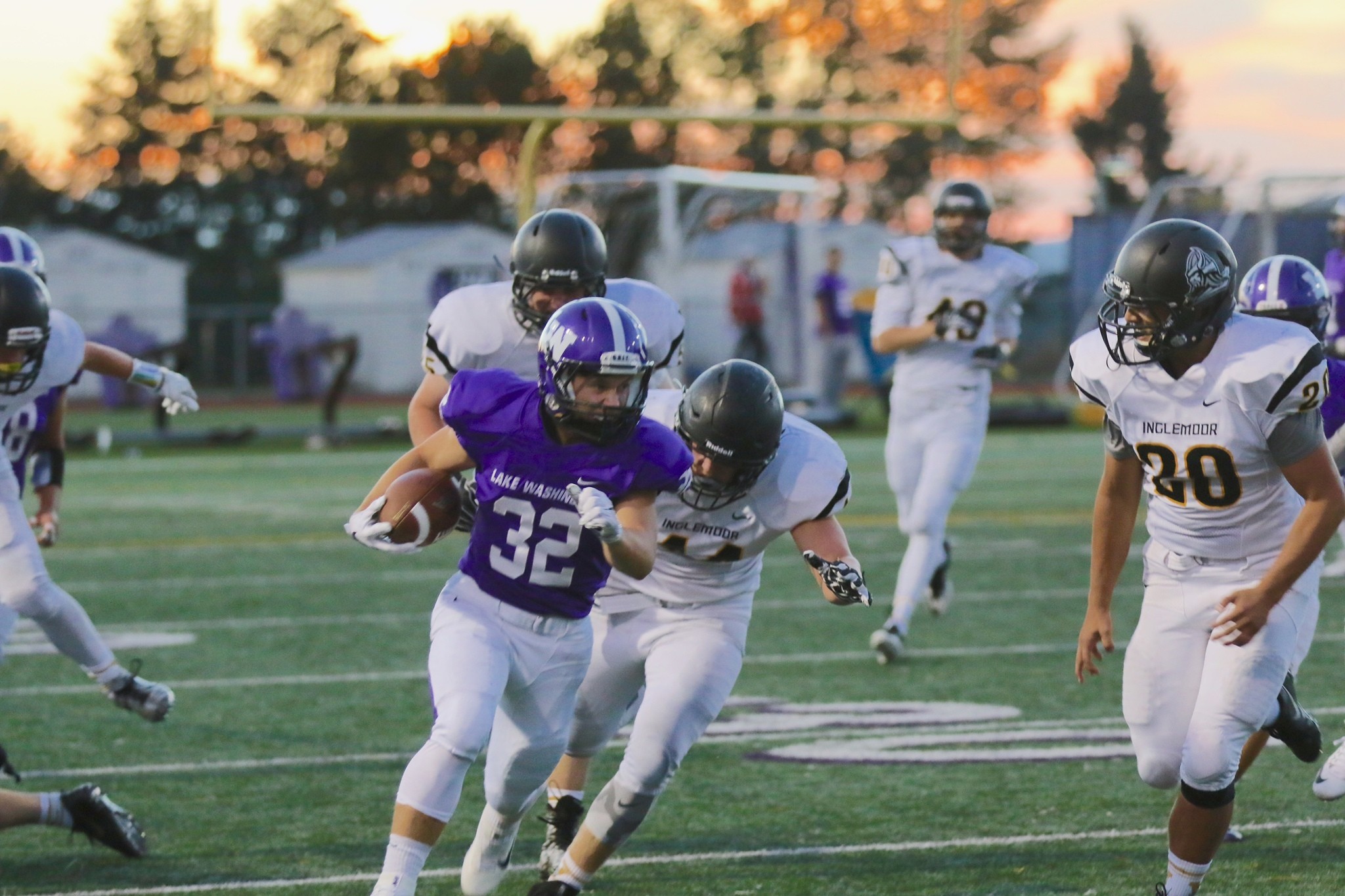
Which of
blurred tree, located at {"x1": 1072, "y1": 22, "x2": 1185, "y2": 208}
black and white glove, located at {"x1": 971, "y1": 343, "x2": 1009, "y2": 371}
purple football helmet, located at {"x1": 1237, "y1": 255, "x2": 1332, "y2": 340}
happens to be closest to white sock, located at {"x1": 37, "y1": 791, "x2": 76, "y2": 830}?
purple football helmet, located at {"x1": 1237, "y1": 255, "x2": 1332, "y2": 340}

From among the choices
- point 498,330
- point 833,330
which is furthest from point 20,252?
point 833,330

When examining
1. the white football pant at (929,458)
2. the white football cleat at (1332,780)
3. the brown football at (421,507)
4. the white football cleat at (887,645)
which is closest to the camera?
the brown football at (421,507)

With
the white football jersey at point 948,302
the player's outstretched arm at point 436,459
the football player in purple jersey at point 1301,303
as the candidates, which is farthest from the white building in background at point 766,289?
the player's outstretched arm at point 436,459

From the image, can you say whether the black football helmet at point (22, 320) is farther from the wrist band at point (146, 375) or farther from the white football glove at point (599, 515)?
the white football glove at point (599, 515)

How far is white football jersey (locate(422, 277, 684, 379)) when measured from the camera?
5.32 metres

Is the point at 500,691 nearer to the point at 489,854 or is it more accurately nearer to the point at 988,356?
the point at 489,854

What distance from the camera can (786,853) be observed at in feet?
15.2

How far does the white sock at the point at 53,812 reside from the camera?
449cm

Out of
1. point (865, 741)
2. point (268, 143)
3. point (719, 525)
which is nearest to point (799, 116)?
point (865, 741)

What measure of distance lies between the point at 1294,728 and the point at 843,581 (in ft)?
3.91

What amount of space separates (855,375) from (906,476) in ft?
81.9

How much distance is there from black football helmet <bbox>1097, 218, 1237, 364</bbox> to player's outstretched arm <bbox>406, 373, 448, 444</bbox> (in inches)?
77.7

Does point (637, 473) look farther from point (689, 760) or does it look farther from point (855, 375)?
point (855, 375)

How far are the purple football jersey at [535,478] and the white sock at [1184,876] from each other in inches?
51.0
